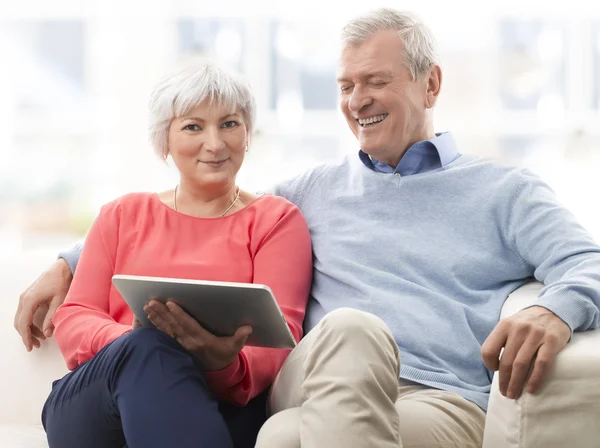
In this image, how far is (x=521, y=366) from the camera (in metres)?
1.46

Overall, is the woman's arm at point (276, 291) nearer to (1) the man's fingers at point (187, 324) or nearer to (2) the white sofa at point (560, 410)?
(1) the man's fingers at point (187, 324)

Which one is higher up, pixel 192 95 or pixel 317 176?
pixel 192 95

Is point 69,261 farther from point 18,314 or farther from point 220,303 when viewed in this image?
point 220,303

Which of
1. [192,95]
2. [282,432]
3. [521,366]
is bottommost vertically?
[282,432]

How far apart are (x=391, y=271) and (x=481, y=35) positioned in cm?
284

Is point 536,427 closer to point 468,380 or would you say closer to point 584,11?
point 468,380

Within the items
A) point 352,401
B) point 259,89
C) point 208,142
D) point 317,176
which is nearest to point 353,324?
point 352,401

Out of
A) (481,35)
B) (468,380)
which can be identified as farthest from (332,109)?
(468,380)

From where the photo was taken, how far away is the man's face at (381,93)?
6.74 ft

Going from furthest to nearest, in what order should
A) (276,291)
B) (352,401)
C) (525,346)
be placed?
(276,291)
(525,346)
(352,401)

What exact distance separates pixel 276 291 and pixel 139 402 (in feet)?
1.42

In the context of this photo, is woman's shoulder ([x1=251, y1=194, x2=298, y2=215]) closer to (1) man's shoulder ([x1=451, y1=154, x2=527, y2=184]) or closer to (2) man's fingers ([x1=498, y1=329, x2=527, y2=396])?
(1) man's shoulder ([x1=451, y1=154, x2=527, y2=184])

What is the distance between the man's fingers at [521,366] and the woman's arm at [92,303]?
2.59 feet

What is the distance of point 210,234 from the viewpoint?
6.42 ft
